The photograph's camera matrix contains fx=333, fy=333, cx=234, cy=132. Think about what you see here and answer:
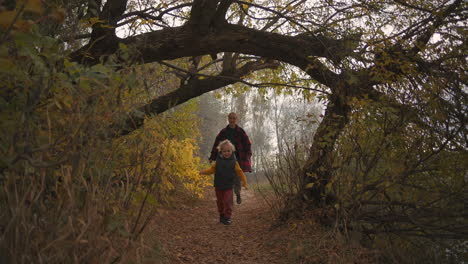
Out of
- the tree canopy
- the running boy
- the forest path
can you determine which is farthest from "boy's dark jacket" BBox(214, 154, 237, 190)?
the tree canopy

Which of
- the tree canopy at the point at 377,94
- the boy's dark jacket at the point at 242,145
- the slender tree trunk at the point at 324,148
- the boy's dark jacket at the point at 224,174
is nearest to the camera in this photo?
the tree canopy at the point at 377,94

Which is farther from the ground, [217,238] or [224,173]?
[224,173]

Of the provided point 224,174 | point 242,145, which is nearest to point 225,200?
point 224,174

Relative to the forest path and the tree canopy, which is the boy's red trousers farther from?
the tree canopy

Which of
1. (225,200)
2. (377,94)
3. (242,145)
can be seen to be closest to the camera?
(377,94)

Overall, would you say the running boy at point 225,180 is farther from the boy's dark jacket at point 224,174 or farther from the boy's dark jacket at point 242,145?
the boy's dark jacket at point 242,145

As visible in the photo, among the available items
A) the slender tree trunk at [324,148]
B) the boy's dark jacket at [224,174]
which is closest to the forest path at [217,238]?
the boy's dark jacket at [224,174]

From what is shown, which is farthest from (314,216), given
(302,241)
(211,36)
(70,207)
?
(70,207)

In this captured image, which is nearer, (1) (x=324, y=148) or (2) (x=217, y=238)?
(1) (x=324, y=148)

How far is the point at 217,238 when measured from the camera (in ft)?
16.2

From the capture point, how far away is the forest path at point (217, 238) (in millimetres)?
3977

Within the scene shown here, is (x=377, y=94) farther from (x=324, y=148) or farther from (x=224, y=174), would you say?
(x=224, y=174)

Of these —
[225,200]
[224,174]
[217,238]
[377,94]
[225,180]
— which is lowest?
[217,238]

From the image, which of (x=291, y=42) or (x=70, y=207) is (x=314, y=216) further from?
(x=70, y=207)
